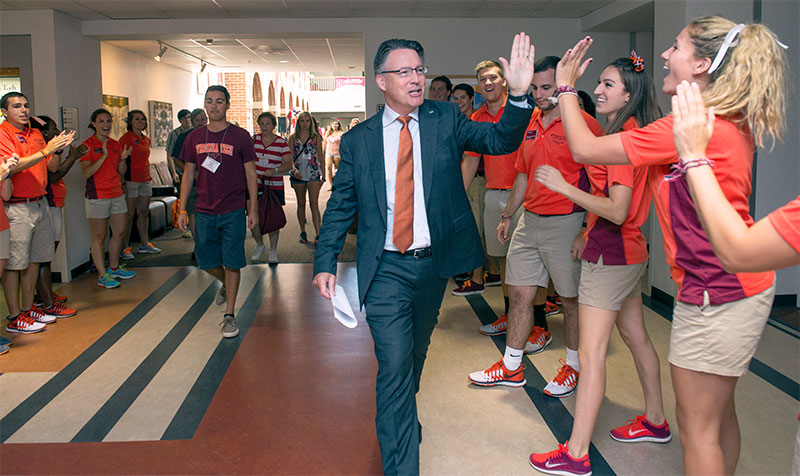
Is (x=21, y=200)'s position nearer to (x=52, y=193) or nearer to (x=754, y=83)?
(x=52, y=193)

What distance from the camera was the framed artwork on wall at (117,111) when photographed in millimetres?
10000

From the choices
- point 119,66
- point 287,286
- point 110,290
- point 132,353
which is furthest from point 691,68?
point 119,66

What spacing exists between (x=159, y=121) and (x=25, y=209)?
25.8 feet

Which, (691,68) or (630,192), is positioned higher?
(691,68)

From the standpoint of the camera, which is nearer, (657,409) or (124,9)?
(657,409)

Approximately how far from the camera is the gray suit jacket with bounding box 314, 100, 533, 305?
8.04 feet

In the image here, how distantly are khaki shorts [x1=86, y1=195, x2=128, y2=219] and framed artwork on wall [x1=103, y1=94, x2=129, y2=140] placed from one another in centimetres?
420

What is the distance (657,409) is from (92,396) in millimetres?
3083

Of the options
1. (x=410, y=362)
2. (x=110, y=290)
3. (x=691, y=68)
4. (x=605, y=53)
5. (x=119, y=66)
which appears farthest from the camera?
(x=119, y=66)

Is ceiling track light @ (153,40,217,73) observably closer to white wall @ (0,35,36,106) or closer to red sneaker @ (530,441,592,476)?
white wall @ (0,35,36,106)

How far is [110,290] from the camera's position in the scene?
6.17m

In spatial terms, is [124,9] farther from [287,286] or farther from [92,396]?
[92,396]

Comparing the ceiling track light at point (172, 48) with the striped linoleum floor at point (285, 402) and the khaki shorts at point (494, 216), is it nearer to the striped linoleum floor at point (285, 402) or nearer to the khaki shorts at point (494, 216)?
the striped linoleum floor at point (285, 402)

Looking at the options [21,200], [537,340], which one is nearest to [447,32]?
[537,340]
